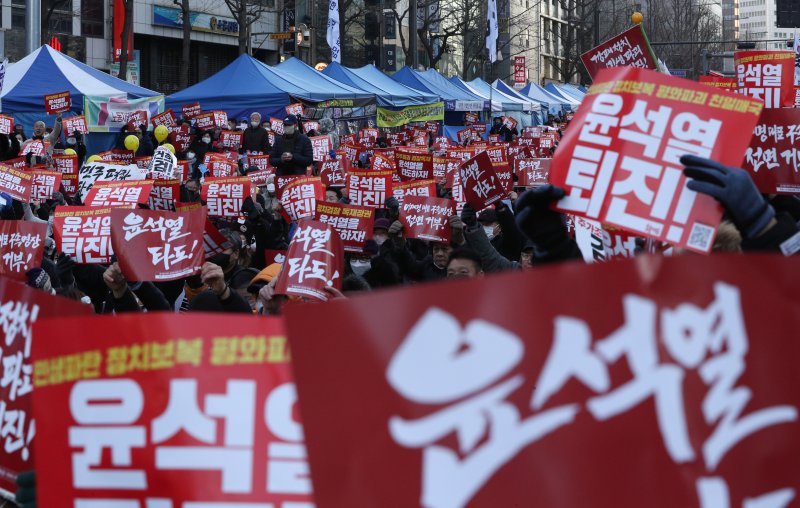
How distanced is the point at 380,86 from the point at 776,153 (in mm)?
27763

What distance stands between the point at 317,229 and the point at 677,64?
238ft

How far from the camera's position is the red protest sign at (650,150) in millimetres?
3549

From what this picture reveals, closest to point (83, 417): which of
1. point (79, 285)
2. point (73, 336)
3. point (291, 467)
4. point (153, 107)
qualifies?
point (73, 336)

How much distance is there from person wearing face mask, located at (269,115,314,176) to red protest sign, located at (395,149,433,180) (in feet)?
5.38

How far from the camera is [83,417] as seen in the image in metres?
2.40

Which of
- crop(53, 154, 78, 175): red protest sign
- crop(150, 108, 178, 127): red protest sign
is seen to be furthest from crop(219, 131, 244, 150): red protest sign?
crop(53, 154, 78, 175): red protest sign

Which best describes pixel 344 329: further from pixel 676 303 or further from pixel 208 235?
pixel 208 235

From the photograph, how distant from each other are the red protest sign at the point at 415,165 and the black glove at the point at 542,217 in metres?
10.9

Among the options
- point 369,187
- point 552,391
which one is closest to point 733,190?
point 552,391

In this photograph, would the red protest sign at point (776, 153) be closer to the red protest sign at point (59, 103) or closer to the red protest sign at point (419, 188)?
the red protest sign at point (419, 188)

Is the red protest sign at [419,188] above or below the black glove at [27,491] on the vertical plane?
above

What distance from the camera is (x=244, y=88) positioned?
88.1 feet

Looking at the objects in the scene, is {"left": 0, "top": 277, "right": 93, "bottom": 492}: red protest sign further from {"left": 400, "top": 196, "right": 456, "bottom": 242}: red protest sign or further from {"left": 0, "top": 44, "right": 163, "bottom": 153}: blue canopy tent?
{"left": 0, "top": 44, "right": 163, "bottom": 153}: blue canopy tent

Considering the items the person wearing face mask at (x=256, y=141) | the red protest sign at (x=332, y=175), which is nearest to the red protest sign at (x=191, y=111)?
the person wearing face mask at (x=256, y=141)
